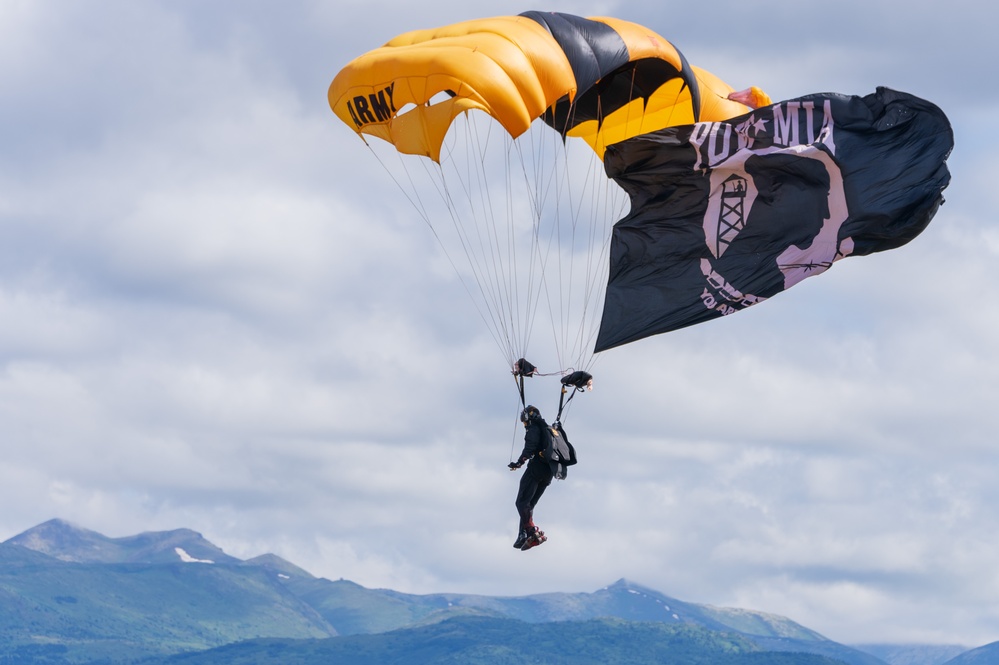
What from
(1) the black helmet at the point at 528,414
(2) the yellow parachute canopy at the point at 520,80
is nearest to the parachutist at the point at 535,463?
(1) the black helmet at the point at 528,414

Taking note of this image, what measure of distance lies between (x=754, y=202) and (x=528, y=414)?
7952 millimetres

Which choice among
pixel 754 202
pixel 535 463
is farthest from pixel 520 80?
pixel 535 463

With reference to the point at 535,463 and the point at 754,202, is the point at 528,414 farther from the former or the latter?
the point at 754,202

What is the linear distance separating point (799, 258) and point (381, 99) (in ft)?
35.6

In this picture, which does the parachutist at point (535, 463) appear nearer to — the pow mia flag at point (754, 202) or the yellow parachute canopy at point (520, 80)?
the pow mia flag at point (754, 202)

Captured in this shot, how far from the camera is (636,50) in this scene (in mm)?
38562

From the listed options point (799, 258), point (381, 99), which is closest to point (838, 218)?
point (799, 258)

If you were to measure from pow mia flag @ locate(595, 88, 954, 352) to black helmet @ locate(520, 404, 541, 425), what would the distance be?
108 inches

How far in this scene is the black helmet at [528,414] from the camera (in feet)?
119

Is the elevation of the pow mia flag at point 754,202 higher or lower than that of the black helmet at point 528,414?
higher

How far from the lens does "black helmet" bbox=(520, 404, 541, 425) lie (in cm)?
3625

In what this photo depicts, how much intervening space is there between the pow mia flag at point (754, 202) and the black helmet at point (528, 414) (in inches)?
108

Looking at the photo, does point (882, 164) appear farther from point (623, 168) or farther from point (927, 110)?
point (623, 168)

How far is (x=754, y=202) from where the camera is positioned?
38562 millimetres
